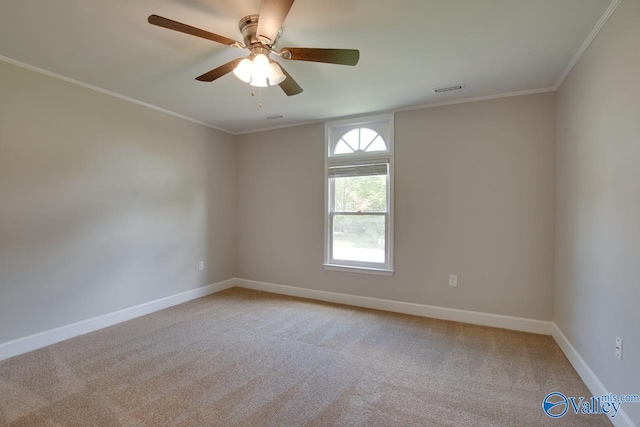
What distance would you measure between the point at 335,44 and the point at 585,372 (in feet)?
10.1

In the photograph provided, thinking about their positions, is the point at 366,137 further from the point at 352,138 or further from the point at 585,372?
the point at 585,372

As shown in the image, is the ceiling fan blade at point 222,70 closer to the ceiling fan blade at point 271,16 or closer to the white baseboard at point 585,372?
the ceiling fan blade at point 271,16

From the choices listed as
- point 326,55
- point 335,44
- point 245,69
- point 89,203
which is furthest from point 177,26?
point 89,203

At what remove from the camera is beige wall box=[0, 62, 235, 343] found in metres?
2.56

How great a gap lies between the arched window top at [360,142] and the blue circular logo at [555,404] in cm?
283

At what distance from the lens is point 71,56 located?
2.43m

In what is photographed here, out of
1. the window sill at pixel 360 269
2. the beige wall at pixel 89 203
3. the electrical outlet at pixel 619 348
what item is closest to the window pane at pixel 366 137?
the window sill at pixel 360 269

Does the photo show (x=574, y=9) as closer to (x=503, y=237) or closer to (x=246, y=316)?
(x=503, y=237)

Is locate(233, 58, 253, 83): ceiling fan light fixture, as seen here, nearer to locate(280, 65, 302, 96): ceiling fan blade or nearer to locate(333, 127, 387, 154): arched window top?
locate(280, 65, 302, 96): ceiling fan blade

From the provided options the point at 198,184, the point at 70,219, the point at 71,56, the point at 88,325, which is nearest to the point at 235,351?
the point at 88,325

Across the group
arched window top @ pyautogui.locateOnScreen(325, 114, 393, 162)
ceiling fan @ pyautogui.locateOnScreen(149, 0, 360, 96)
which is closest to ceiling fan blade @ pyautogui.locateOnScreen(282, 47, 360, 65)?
ceiling fan @ pyautogui.locateOnScreen(149, 0, 360, 96)

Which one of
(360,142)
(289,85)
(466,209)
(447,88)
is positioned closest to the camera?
(289,85)

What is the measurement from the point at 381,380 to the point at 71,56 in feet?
11.8

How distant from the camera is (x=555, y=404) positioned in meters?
1.95
